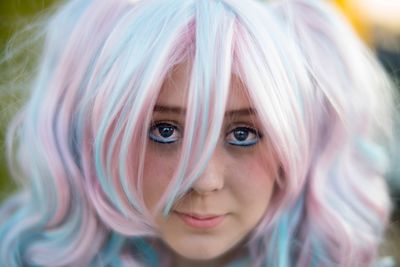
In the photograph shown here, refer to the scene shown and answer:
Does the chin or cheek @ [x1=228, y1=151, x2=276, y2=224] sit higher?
cheek @ [x1=228, y1=151, x2=276, y2=224]

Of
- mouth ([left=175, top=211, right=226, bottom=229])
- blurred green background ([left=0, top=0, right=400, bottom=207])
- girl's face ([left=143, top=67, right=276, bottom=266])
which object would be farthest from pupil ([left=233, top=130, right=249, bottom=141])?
blurred green background ([left=0, top=0, right=400, bottom=207])

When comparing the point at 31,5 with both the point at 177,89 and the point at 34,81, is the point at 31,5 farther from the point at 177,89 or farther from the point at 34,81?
the point at 177,89

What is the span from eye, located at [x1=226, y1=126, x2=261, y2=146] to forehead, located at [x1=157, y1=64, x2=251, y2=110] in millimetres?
50

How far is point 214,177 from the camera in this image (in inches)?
40.2

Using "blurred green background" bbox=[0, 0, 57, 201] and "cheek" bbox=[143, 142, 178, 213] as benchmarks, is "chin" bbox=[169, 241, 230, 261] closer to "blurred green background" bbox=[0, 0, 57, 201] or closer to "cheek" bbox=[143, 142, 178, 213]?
"cheek" bbox=[143, 142, 178, 213]

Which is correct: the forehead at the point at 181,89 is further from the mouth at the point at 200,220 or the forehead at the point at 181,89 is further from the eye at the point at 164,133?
the mouth at the point at 200,220

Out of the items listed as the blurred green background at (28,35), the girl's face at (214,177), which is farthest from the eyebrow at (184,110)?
the blurred green background at (28,35)

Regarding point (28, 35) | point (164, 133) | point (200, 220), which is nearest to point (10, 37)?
point (28, 35)

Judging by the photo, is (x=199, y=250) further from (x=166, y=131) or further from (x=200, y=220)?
(x=166, y=131)

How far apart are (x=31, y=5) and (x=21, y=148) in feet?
0.84

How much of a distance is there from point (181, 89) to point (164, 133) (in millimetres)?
78

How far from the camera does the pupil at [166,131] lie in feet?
3.40

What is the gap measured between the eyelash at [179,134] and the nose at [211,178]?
0.11 ft

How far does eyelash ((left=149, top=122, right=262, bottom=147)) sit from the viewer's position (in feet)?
3.40
